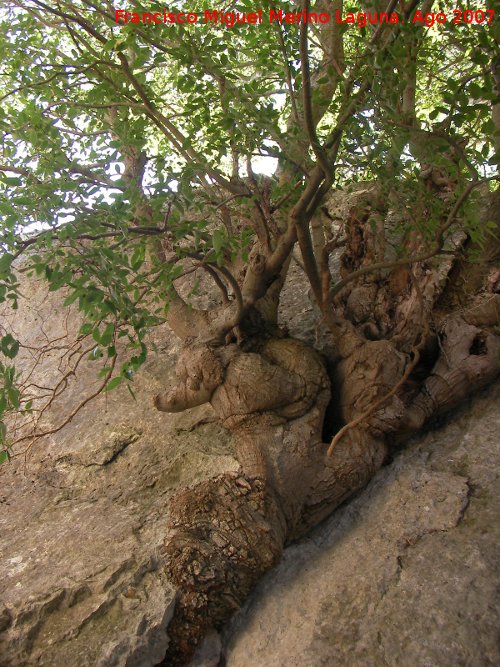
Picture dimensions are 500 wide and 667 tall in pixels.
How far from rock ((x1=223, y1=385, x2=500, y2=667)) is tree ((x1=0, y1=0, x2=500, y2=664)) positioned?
0.16 meters

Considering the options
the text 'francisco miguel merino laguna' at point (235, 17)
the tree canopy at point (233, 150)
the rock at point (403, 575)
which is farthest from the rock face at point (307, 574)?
the text 'francisco miguel merino laguna' at point (235, 17)

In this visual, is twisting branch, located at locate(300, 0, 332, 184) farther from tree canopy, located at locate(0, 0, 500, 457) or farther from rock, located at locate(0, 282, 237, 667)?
rock, located at locate(0, 282, 237, 667)

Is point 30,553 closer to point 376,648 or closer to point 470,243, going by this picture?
point 376,648

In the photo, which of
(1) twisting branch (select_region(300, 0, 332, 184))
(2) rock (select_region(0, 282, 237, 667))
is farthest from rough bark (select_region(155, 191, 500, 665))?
(1) twisting branch (select_region(300, 0, 332, 184))

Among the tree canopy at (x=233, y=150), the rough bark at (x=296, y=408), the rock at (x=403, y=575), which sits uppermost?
the tree canopy at (x=233, y=150)

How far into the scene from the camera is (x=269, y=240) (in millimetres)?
3303

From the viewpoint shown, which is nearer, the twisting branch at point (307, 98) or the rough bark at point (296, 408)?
the twisting branch at point (307, 98)

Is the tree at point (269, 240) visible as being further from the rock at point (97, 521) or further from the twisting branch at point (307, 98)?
the rock at point (97, 521)

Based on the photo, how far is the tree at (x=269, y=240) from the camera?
7.60ft

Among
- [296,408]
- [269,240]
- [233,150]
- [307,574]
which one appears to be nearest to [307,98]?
[233,150]

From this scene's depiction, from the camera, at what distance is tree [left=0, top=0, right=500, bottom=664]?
2316 mm

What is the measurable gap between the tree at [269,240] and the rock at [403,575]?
164mm

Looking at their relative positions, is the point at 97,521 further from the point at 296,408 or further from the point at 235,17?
the point at 235,17

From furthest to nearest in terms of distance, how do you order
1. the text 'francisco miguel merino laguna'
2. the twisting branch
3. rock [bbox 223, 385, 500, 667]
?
the text 'francisco miguel merino laguna', rock [bbox 223, 385, 500, 667], the twisting branch
